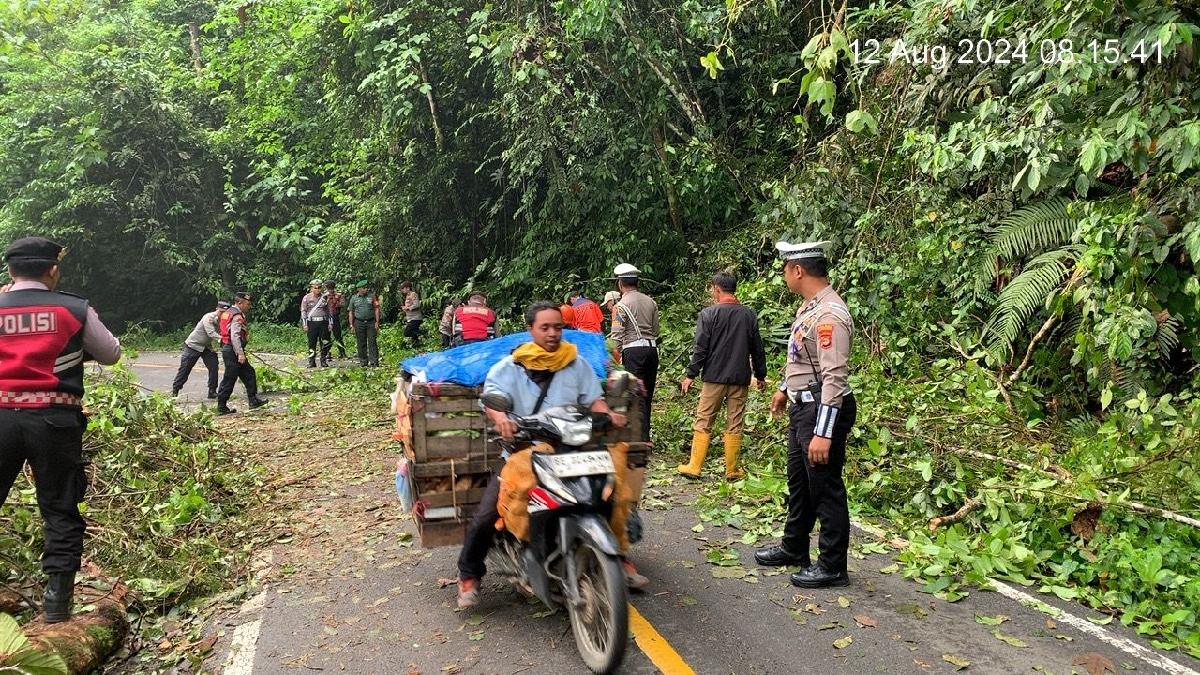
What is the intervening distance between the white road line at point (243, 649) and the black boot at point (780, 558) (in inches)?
117

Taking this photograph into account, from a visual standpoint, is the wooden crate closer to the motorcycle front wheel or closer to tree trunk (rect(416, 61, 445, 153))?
the motorcycle front wheel

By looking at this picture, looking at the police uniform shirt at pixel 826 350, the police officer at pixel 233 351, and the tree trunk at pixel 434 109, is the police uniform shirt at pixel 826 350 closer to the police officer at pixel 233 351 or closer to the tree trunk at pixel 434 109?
the police officer at pixel 233 351

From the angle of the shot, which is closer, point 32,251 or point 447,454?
point 32,251

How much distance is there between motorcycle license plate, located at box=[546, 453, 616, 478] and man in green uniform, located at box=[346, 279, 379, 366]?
13556mm

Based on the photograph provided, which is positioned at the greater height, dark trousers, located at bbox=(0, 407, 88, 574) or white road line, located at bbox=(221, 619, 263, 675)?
dark trousers, located at bbox=(0, 407, 88, 574)

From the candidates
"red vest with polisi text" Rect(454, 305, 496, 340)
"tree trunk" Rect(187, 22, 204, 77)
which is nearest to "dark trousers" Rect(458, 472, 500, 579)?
"red vest with polisi text" Rect(454, 305, 496, 340)

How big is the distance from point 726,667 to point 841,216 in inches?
314

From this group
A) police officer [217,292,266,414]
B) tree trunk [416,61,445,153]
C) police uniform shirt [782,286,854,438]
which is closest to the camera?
police uniform shirt [782,286,854,438]

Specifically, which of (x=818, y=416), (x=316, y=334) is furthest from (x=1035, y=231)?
(x=316, y=334)

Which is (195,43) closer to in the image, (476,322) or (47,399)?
→ (476,322)

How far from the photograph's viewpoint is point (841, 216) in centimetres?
1049

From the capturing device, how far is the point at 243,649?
4129 mm

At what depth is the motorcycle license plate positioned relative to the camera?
3.83 metres

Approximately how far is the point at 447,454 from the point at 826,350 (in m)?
2.20
